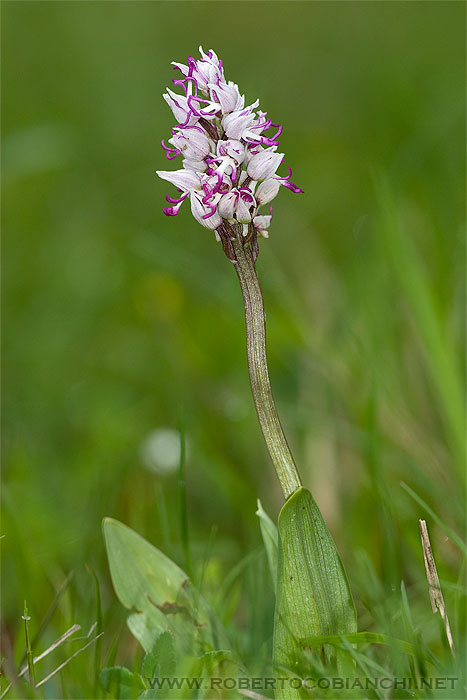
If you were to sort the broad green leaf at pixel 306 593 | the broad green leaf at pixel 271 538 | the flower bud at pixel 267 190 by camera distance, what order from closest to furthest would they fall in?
the broad green leaf at pixel 306 593, the flower bud at pixel 267 190, the broad green leaf at pixel 271 538

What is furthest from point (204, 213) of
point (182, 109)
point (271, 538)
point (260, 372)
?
point (271, 538)

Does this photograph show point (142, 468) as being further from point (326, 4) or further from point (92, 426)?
point (326, 4)

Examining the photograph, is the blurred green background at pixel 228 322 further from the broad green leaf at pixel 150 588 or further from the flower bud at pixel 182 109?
the flower bud at pixel 182 109

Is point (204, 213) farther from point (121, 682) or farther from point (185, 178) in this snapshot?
point (121, 682)

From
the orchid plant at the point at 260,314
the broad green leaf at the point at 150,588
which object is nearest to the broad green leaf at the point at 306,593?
the orchid plant at the point at 260,314

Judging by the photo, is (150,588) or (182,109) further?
(150,588)

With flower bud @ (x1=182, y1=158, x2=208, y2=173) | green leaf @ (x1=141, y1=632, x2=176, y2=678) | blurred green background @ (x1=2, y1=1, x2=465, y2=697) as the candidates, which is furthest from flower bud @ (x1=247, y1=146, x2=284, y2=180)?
green leaf @ (x1=141, y1=632, x2=176, y2=678)
